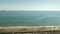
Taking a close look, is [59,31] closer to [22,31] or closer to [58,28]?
[58,28]

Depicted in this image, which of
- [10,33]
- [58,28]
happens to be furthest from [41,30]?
[10,33]

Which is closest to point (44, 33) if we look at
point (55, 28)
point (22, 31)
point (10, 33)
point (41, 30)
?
point (41, 30)

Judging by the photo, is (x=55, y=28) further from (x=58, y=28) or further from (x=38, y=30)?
(x=38, y=30)

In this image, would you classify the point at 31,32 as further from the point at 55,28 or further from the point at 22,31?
the point at 55,28

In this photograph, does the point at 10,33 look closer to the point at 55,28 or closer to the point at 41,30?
the point at 41,30

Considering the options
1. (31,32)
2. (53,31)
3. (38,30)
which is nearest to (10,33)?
(31,32)

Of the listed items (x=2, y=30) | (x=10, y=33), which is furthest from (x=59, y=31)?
(x=2, y=30)
